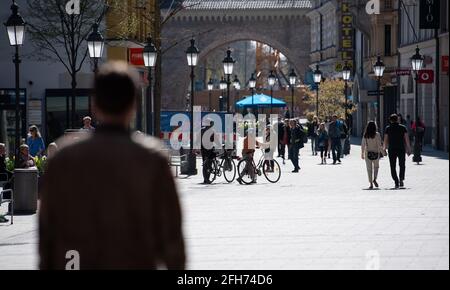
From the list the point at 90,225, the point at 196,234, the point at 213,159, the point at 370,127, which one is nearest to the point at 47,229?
the point at 90,225

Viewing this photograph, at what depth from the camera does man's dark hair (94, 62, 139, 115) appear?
16.0 ft

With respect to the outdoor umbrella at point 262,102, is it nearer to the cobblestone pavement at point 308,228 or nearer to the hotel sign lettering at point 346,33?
the hotel sign lettering at point 346,33

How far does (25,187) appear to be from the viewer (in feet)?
61.9

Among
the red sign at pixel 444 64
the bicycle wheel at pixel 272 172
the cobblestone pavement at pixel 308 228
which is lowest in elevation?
the cobblestone pavement at pixel 308 228

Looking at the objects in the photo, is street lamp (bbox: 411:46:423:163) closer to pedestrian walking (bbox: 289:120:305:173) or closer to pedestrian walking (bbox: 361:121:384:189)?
pedestrian walking (bbox: 289:120:305:173)

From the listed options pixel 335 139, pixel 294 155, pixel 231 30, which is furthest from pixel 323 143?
pixel 231 30

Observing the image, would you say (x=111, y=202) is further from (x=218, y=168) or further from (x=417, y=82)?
(x=417, y=82)

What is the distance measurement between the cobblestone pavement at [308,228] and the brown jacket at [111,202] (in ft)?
5.65

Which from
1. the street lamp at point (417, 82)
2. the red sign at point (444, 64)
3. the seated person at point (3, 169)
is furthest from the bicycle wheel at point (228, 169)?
the red sign at point (444, 64)

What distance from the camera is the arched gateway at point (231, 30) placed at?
9375 centimetres

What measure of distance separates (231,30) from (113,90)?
295ft

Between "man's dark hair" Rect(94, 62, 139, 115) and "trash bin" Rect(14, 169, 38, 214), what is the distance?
14.2m

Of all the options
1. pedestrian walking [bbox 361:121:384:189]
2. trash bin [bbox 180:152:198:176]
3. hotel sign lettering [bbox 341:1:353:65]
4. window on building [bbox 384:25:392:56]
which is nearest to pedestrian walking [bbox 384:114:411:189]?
pedestrian walking [bbox 361:121:384:189]
